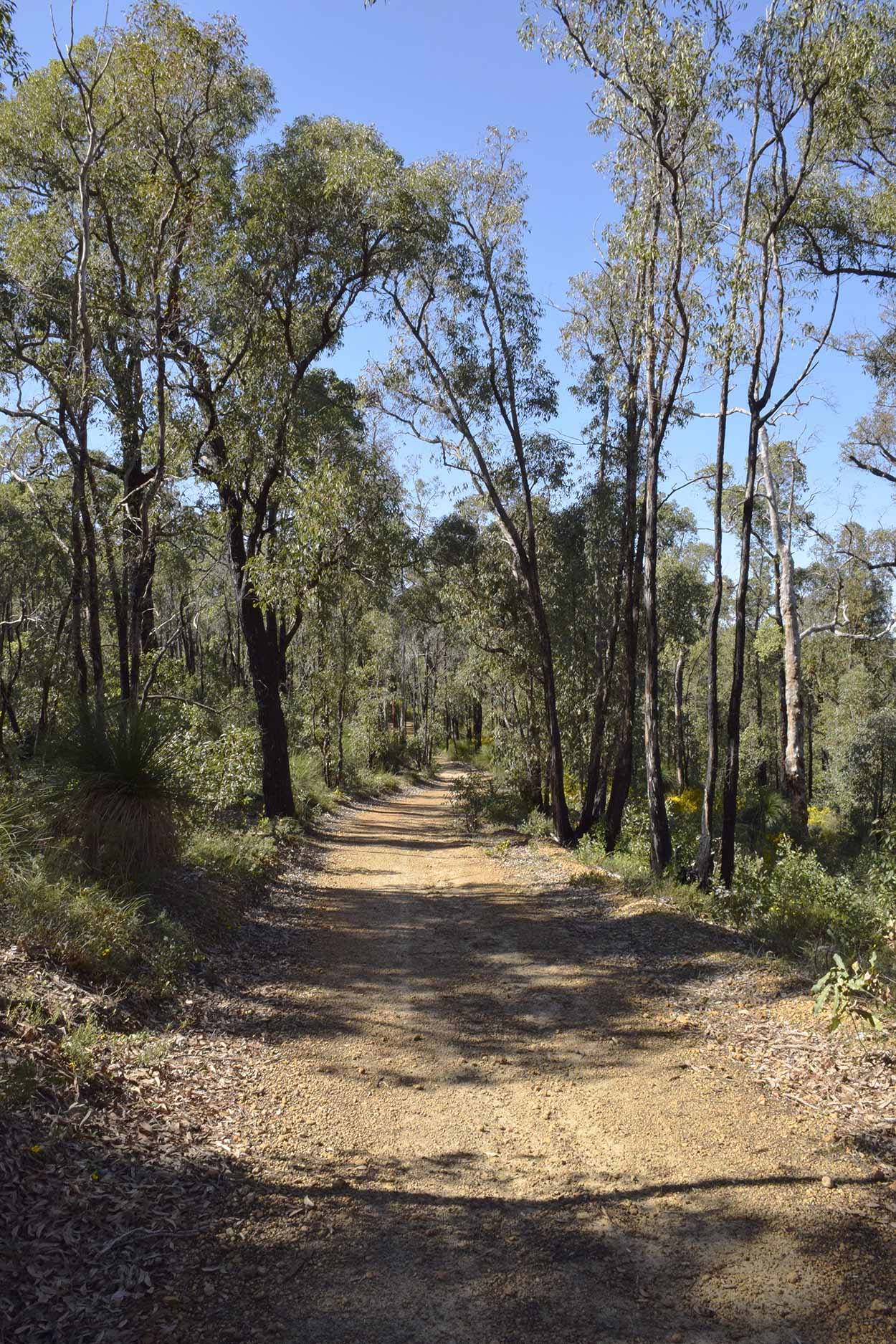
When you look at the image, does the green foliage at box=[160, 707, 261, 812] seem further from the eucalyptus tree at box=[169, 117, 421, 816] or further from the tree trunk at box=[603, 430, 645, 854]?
the tree trunk at box=[603, 430, 645, 854]

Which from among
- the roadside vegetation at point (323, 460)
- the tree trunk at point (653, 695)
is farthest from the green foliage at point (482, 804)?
the tree trunk at point (653, 695)

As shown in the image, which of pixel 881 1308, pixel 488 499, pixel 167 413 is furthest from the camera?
pixel 488 499

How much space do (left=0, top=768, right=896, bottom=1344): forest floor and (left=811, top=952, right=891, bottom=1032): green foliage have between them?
27cm

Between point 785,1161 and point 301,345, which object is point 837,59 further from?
point 785,1161

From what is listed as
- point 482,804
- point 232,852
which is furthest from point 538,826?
point 232,852

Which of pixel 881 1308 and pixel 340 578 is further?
pixel 340 578

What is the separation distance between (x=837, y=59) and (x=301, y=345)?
9.29 m

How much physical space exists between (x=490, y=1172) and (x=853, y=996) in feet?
9.97

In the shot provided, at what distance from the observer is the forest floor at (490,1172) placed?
122 inches

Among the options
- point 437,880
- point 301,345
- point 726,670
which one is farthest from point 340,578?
point 726,670

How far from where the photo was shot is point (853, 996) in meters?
5.79

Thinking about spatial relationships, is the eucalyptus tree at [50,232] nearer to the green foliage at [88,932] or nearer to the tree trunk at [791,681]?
the green foliage at [88,932]

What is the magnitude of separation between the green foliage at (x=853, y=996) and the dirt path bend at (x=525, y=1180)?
65 centimetres

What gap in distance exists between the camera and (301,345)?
15.5 m
